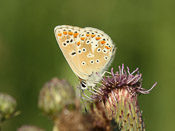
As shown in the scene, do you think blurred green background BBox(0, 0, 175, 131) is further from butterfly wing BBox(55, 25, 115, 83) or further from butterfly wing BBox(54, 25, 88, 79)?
butterfly wing BBox(54, 25, 88, 79)

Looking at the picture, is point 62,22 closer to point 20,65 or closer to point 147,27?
point 20,65

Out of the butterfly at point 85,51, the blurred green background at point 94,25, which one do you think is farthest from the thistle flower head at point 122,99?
the blurred green background at point 94,25

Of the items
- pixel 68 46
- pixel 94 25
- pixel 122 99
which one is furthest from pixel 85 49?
pixel 94 25

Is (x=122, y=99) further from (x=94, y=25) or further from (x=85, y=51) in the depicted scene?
(x=94, y=25)

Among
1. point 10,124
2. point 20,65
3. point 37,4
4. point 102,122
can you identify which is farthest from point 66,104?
point 37,4

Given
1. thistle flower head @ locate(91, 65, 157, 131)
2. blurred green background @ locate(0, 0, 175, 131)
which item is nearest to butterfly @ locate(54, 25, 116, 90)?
thistle flower head @ locate(91, 65, 157, 131)
